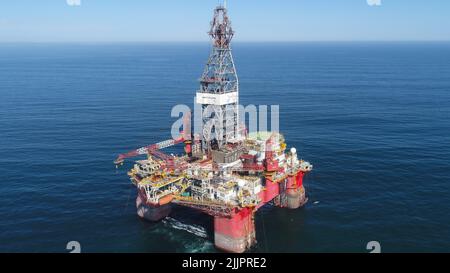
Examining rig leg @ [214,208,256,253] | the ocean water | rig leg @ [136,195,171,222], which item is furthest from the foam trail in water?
rig leg @ [214,208,256,253]

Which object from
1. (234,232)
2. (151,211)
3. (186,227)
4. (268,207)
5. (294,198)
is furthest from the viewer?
(268,207)

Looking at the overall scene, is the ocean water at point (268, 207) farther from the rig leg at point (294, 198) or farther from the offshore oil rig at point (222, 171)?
the offshore oil rig at point (222, 171)

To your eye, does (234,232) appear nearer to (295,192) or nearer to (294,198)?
(294,198)

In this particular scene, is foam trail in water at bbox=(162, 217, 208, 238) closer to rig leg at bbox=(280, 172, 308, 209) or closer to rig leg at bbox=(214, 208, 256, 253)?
rig leg at bbox=(214, 208, 256, 253)

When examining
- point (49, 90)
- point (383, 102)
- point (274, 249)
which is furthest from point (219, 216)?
point (49, 90)

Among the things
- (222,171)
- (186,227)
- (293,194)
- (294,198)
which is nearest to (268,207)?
(294,198)
